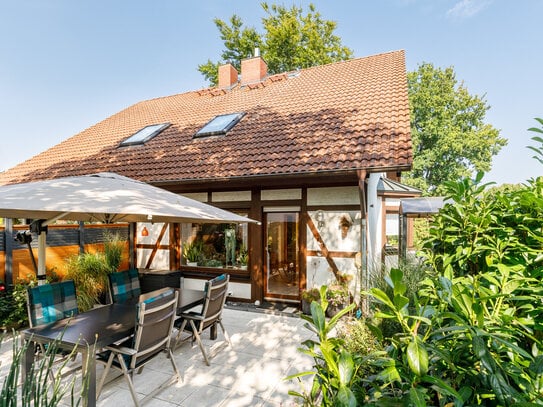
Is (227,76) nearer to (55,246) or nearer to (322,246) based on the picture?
(55,246)

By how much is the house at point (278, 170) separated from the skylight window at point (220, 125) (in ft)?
0.13

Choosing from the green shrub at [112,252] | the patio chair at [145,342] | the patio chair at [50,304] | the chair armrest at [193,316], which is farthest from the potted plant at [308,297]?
the green shrub at [112,252]

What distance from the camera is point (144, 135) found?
9.05 metres

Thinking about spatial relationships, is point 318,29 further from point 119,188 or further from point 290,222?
point 119,188

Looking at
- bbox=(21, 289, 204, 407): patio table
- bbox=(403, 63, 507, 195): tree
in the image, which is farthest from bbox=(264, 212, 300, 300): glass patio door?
bbox=(403, 63, 507, 195): tree

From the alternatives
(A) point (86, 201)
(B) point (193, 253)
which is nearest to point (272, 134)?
(B) point (193, 253)

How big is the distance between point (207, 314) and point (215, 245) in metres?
3.31

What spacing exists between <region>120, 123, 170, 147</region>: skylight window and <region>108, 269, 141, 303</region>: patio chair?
4657 mm

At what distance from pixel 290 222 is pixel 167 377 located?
3.78m

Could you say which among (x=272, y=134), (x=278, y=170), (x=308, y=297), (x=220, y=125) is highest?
(x=220, y=125)

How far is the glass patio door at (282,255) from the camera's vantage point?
648 cm

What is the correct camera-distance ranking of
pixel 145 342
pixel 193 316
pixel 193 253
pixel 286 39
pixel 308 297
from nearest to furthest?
pixel 145 342 < pixel 193 316 < pixel 308 297 < pixel 193 253 < pixel 286 39

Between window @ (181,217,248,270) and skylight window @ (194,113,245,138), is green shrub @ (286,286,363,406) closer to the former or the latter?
window @ (181,217,248,270)

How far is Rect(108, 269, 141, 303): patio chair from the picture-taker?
480 centimetres
